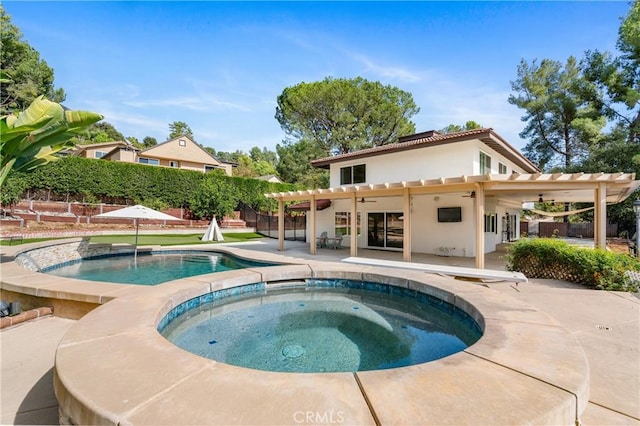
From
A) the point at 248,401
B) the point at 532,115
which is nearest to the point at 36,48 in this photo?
the point at 248,401

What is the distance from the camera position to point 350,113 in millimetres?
27188

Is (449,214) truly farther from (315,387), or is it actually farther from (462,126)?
(462,126)

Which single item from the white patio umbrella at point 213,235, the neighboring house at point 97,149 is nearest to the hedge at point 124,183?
the white patio umbrella at point 213,235

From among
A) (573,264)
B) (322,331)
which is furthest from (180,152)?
(573,264)

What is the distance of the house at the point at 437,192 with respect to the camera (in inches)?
370

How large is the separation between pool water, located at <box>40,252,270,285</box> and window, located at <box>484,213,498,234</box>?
37.6 ft

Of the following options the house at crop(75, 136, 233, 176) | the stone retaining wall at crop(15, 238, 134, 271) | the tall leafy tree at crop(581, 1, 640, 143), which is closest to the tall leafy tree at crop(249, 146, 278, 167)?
the house at crop(75, 136, 233, 176)

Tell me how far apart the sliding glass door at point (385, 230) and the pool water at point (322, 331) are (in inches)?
324

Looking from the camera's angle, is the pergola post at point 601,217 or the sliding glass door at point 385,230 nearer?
the pergola post at point 601,217

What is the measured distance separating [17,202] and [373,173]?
71.9 feet

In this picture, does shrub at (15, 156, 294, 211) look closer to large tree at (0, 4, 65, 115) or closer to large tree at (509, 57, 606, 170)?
large tree at (0, 4, 65, 115)

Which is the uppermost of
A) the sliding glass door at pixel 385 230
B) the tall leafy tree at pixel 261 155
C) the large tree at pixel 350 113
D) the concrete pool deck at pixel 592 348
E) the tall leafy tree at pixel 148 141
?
the tall leafy tree at pixel 261 155

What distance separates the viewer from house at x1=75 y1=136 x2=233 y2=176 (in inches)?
1236

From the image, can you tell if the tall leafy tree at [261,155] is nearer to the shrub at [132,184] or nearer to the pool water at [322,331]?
the shrub at [132,184]
